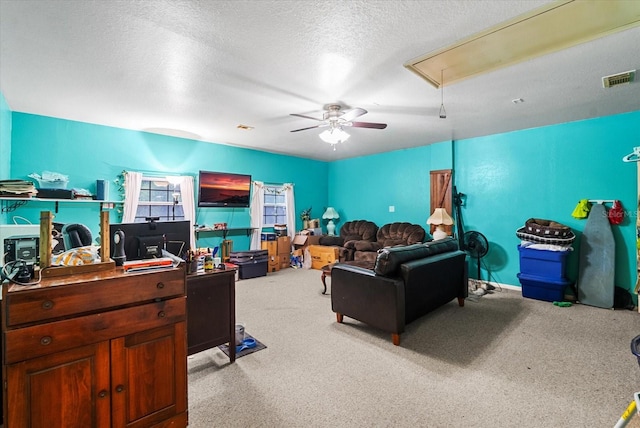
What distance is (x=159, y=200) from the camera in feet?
16.4

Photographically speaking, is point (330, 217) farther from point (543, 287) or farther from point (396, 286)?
point (396, 286)

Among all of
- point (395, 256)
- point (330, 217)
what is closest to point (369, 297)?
point (395, 256)

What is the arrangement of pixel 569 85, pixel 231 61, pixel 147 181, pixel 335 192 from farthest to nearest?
1. pixel 335 192
2. pixel 147 181
3. pixel 569 85
4. pixel 231 61

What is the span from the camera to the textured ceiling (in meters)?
1.88

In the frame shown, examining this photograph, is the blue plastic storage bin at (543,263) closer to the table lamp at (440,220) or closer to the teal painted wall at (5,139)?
the table lamp at (440,220)

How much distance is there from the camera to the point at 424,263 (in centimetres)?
299

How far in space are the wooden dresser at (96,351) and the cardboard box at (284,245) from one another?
14.8 feet

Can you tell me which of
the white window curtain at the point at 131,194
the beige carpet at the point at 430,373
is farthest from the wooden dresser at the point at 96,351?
the white window curtain at the point at 131,194

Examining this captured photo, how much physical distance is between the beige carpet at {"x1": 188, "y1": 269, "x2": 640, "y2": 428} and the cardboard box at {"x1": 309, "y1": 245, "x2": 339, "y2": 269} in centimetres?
250

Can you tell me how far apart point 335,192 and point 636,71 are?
5.59 metres

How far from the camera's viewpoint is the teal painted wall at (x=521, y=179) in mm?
3789

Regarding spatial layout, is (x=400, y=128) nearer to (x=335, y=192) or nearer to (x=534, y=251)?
(x=534, y=251)

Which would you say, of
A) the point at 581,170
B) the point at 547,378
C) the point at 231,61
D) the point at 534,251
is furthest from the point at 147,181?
the point at 581,170

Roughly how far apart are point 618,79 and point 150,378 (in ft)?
15.1
